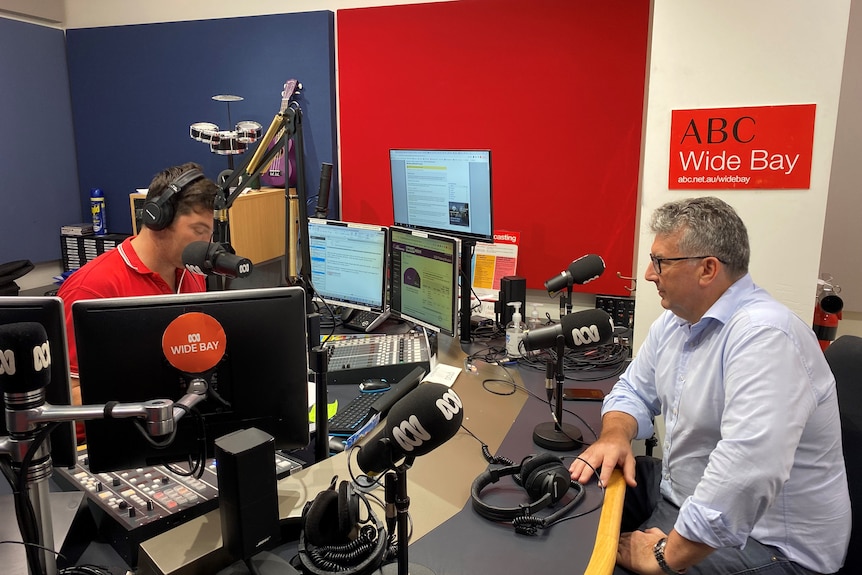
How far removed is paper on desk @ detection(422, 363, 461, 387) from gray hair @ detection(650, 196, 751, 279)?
878mm

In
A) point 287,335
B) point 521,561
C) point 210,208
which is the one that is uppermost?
point 210,208

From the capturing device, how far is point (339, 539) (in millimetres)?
1166

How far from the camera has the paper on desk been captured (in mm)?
2109

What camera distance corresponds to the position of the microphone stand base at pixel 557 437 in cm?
164

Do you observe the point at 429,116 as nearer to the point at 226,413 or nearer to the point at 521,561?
the point at 226,413

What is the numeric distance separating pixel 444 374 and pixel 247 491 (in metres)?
1.19

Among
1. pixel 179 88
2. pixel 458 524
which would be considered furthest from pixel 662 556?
pixel 179 88

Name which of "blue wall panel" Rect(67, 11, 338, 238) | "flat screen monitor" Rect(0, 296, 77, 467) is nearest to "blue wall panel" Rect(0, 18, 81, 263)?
"blue wall panel" Rect(67, 11, 338, 238)

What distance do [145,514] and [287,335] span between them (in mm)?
432

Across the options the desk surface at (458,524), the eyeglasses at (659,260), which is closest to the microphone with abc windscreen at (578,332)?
the eyeglasses at (659,260)

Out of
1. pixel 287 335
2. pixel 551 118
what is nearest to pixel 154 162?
pixel 551 118

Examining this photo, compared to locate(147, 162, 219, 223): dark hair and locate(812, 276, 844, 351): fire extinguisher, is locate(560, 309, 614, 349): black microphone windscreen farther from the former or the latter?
locate(812, 276, 844, 351): fire extinguisher

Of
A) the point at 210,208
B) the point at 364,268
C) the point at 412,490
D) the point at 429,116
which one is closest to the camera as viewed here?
the point at 412,490

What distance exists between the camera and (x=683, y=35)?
7.06 ft
